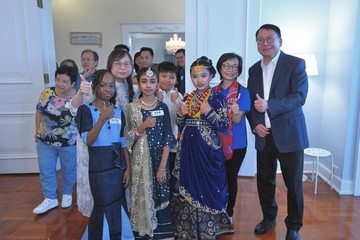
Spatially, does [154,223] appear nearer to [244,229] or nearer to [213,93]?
[244,229]

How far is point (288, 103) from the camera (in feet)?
6.27

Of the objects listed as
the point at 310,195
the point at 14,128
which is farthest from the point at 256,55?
the point at 14,128

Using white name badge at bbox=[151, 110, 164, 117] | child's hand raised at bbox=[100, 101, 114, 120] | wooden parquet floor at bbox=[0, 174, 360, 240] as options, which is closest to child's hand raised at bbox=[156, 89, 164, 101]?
white name badge at bbox=[151, 110, 164, 117]

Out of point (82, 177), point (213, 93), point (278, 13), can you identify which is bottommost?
point (82, 177)

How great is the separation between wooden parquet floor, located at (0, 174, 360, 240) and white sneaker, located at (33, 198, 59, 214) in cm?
4

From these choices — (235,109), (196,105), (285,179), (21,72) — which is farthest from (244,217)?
(21,72)

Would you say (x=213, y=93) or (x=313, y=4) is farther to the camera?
(x=313, y=4)

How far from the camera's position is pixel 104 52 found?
20.4 feet

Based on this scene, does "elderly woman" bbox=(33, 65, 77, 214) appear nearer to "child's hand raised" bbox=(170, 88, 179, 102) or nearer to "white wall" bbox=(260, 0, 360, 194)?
"child's hand raised" bbox=(170, 88, 179, 102)

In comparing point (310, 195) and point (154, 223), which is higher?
point (154, 223)

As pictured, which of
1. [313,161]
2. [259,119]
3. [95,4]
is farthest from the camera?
[95,4]

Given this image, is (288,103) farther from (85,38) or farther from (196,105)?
(85,38)

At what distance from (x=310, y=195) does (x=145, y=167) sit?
1.95 metres

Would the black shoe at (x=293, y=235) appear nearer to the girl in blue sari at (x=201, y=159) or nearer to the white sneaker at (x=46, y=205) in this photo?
the girl in blue sari at (x=201, y=159)
